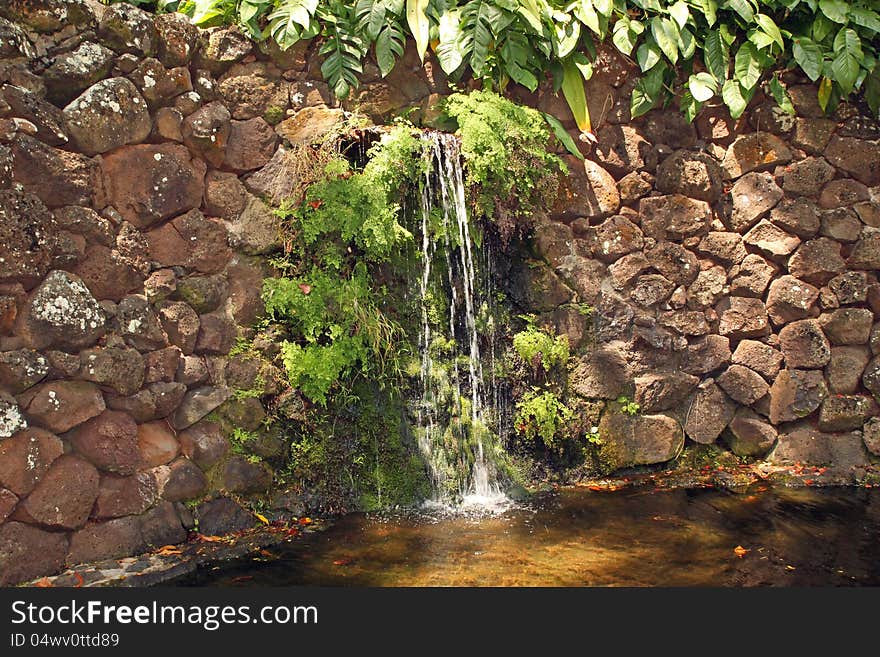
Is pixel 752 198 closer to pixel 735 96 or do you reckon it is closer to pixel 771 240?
pixel 771 240

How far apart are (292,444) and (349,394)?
1.46ft

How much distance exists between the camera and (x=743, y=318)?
5.40 m

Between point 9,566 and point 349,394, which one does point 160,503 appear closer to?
point 9,566

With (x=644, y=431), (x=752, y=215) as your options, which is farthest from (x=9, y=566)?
(x=752, y=215)

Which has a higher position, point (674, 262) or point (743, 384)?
point (674, 262)

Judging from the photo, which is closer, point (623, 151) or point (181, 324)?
point (181, 324)

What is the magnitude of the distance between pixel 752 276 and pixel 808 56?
4.95ft

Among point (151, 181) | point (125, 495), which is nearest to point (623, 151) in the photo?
point (151, 181)

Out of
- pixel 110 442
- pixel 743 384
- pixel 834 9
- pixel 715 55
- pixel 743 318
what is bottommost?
pixel 743 384

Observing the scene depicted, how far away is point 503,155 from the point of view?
15.6 ft

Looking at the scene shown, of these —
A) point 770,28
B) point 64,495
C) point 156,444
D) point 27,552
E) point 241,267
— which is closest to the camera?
point 27,552

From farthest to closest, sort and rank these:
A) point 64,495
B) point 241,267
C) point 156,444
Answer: point 241,267 < point 156,444 < point 64,495

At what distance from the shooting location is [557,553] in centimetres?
385

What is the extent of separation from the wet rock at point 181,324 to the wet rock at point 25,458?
80 cm
